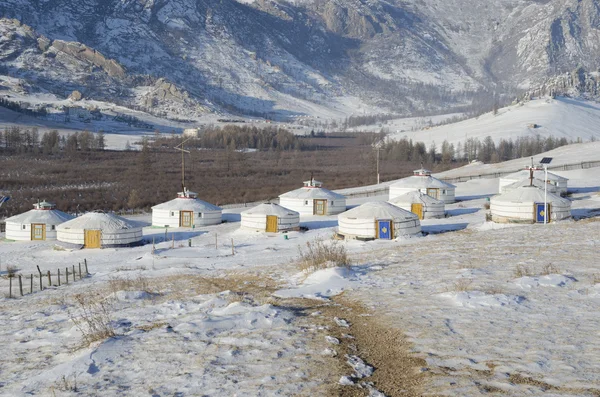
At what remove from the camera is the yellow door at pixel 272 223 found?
135 feet

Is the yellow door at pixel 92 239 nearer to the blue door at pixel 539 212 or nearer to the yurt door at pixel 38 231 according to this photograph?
the yurt door at pixel 38 231

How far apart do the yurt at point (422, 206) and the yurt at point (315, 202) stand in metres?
5.82

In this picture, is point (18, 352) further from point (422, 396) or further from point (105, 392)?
point (422, 396)

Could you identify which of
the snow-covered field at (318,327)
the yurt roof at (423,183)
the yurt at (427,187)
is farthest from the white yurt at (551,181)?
the snow-covered field at (318,327)

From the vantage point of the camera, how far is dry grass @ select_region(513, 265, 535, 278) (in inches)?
741

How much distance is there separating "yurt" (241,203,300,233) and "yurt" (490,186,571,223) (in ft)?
42.7

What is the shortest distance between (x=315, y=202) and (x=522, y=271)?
30391mm

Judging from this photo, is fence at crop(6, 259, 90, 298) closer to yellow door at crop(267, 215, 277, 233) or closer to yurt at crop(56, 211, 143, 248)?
yurt at crop(56, 211, 143, 248)

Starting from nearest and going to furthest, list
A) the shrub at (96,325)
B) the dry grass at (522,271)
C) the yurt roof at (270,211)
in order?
1. the shrub at (96,325)
2. the dry grass at (522,271)
3. the yurt roof at (270,211)

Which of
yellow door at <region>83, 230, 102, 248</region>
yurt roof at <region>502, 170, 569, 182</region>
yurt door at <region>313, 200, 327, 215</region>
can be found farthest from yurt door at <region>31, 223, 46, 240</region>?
yurt roof at <region>502, 170, 569, 182</region>

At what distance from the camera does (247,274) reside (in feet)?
77.5

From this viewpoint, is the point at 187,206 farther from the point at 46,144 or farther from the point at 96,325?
the point at 46,144

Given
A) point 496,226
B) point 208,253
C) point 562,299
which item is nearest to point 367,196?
point 496,226

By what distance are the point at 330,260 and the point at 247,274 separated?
142 inches
